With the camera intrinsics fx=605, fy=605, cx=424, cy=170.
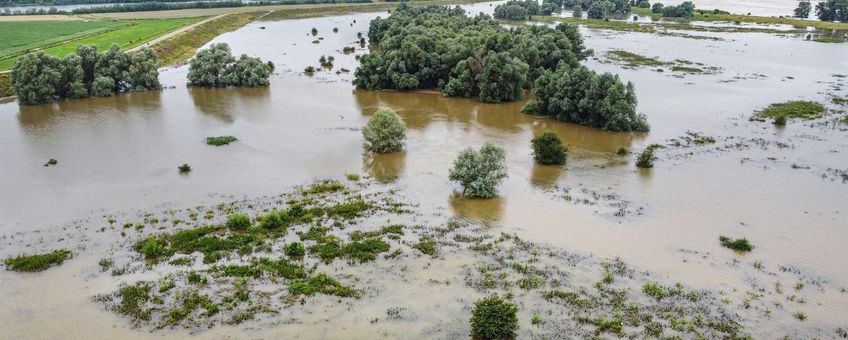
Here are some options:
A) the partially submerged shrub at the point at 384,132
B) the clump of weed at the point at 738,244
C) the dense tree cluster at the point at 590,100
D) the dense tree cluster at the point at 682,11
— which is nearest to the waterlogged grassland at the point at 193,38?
the partially submerged shrub at the point at 384,132

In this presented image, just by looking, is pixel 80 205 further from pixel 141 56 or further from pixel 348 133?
pixel 141 56

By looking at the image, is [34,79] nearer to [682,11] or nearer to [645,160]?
[645,160]

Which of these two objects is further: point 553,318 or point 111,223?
point 111,223

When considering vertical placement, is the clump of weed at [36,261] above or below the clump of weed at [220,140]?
below

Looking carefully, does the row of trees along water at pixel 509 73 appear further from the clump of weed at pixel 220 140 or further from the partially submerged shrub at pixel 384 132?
the clump of weed at pixel 220 140

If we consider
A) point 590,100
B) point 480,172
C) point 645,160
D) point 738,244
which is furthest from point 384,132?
point 738,244

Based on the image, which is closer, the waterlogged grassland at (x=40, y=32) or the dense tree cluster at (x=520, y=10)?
the waterlogged grassland at (x=40, y=32)

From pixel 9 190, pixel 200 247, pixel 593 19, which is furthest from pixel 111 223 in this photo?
pixel 593 19
